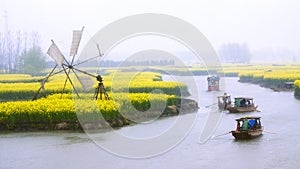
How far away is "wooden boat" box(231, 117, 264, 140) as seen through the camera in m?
21.5

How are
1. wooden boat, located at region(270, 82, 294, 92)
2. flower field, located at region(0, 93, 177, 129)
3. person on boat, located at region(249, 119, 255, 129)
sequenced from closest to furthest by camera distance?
1. person on boat, located at region(249, 119, 255, 129)
2. flower field, located at region(0, 93, 177, 129)
3. wooden boat, located at region(270, 82, 294, 92)

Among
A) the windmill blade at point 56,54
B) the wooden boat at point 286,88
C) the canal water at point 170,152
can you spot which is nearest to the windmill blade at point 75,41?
the windmill blade at point 56,54

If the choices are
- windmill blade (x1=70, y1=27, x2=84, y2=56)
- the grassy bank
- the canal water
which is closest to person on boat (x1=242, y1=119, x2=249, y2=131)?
the canal water

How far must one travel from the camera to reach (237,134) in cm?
2152

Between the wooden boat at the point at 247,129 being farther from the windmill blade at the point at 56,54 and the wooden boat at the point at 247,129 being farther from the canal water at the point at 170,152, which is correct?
the windmill blade at the point at 56,54

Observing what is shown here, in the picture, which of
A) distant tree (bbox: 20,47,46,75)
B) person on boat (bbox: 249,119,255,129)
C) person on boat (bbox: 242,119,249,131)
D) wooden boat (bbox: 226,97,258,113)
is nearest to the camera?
person on boat (bbox: 242,119,249,131)

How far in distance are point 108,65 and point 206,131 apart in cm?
12124

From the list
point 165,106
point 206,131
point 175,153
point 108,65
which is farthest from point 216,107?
point 108,65

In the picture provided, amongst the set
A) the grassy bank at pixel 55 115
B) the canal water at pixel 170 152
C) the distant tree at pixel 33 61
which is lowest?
the canal water at pixel 170 152

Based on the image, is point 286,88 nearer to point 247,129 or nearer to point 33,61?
point 247,129

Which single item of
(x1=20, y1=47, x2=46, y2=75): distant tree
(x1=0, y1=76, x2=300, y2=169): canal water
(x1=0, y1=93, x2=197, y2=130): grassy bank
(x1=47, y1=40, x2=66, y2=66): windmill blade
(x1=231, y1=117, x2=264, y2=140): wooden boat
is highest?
(x1=20, y1=47, x2=46, y2=75): distant tree

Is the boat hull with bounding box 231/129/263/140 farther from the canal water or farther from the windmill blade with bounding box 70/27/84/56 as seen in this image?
the windmill blade with bounding box 70/27/84/56

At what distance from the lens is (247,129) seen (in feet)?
71.9

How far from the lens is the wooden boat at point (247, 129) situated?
70.6ft
